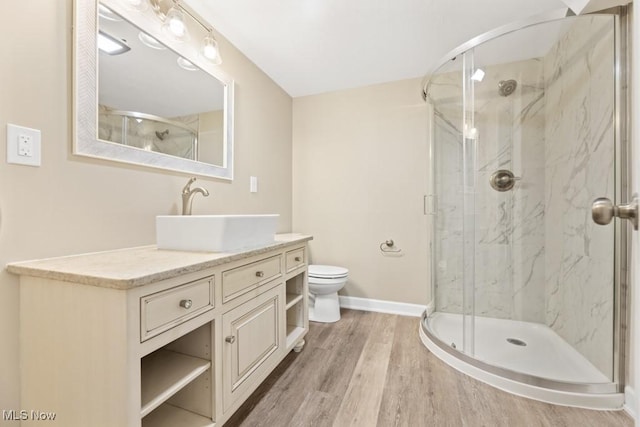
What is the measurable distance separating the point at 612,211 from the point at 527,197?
5.97ft

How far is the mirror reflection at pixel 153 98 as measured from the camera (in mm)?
1170

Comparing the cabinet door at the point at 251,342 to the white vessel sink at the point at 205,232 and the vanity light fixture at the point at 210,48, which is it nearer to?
the white vessel sink at the point at 205,232

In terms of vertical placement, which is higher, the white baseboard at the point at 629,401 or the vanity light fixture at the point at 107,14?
the vanity light fixture at the point at 107,14

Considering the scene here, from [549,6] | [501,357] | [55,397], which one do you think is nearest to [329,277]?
[501,357]

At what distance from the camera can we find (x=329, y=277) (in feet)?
7.13

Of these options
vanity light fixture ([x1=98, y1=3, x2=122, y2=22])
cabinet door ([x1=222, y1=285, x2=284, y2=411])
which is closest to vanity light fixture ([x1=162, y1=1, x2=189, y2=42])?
vanity light fixture ([x1=98, y1=3, x2=122, y2=22])

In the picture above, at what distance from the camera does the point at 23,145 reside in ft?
3.01

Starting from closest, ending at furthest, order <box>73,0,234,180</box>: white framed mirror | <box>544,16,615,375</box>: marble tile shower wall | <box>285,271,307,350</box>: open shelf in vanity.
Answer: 1. <box>73,0,234,180</box>: white framed mirror
2. <box>544,16,615,375</box>: marble tile shower wall
3. <box>285,271,307,350</box>: open shelf in vanity

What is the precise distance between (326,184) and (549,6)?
1935 millimetres

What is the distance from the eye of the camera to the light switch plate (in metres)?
0.89

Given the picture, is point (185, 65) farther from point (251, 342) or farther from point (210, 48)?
point (251, 342)

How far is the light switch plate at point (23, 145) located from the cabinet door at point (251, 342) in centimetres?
87

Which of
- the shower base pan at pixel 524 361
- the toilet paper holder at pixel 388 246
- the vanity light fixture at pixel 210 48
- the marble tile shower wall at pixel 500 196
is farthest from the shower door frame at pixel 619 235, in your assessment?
the vanity light fixture at pixel 210 48

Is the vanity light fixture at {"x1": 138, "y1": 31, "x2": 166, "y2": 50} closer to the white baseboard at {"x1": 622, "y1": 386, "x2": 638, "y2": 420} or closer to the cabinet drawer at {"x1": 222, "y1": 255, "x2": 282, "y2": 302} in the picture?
the cabinet drawer at {"x1": 222, "y1": 255, "x2": 282, "y2": 302}
